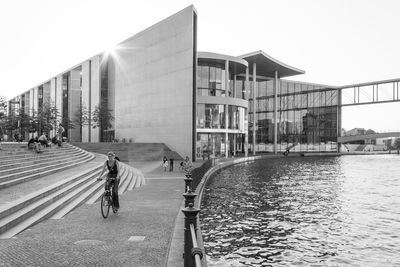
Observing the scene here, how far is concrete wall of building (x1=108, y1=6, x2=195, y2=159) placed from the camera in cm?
4561

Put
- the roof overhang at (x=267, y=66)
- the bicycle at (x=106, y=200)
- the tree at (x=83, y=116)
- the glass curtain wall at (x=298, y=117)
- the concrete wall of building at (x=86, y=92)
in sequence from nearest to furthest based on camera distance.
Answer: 1. the bicycle at (x=106, y=200)
2. the roof overhang at (x=267, y=66)
3. the tree at (x=83, y=116)
4. the concrete wall of building at (x=86, y=92)
5. the glass curtain wall at (x=298, y=117)

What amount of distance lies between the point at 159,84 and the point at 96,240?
44202mm

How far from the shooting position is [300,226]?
1331 cm

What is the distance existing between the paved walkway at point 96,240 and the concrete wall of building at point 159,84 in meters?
33.5

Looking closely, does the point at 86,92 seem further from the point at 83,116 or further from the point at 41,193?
the point at 41,193

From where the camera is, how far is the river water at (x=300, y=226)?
995 centimetres

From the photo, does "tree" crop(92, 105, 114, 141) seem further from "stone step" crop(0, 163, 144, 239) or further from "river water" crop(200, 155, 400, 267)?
"stone step" crop(0, 163, 144, 239)

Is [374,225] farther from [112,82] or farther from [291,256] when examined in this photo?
[112,82]

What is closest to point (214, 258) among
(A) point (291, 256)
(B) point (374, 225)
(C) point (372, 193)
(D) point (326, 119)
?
(A) point (291, 256)

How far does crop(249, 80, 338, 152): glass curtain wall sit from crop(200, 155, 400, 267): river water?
5487 centimetres

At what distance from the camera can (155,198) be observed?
15164mm

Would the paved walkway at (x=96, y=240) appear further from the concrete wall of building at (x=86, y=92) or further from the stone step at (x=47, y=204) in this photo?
the concrete wall of building at (x=86, y=92)

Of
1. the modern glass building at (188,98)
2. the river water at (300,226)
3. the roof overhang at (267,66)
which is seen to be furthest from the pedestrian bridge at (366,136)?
the river water at (300,226)

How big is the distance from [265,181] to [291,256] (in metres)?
17.0
